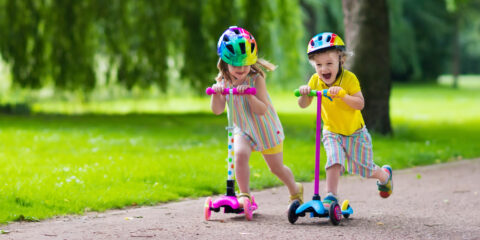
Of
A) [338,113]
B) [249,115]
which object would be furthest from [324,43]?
[249,115]

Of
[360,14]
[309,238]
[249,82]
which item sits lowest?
[309,238]

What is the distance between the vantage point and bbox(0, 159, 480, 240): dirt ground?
5016 mm

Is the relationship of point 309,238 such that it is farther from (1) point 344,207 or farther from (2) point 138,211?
(2) point 138,211

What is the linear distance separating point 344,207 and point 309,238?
78cm

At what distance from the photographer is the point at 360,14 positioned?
37.7 ft

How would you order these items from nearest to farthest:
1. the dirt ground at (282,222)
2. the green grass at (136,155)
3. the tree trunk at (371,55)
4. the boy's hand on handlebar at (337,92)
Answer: the dirt ground at (282,222) → the boy's hand on handlebar at (337,92) → the green grass at (136,155) → the tree trunk at (371,55)

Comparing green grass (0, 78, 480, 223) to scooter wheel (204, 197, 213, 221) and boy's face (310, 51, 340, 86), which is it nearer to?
scooter wheel (204, 197, 213, 221)

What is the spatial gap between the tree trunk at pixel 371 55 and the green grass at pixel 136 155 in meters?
0.42

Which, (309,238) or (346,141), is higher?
(346,141)

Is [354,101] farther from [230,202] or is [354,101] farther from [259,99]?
[230,202]

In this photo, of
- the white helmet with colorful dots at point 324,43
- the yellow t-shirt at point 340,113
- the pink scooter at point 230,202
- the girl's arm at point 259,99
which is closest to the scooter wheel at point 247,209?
the pink scooter at point 230,202

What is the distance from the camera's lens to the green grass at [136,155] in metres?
6.49

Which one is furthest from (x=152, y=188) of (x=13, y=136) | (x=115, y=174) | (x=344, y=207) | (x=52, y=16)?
(x=52, y=16)

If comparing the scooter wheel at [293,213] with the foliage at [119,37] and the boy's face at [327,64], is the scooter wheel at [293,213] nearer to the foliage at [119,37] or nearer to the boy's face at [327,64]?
the boy's face at [327,64]
